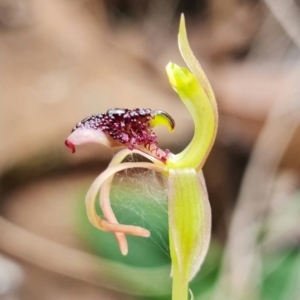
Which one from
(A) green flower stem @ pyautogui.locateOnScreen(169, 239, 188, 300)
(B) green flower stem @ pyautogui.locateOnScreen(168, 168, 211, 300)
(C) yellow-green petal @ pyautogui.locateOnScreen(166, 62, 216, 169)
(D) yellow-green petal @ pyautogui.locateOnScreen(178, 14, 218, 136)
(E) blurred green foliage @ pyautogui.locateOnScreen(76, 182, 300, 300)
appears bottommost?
(E) blurred green foliage @ pyautogui.locateOnScreen(76, 182, 300, 300)

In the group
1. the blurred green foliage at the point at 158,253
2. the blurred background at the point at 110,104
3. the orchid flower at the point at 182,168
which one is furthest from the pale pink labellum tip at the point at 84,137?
the blurred background at the point at 110,104

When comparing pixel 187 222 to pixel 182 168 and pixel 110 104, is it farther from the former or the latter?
pixel 110 104

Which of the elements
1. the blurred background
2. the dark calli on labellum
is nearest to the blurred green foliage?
the blurred background

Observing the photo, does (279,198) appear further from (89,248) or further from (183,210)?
(183,210)

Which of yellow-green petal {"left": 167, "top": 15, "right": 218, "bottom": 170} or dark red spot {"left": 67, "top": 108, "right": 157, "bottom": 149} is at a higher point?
yellow-green petal {"left": 167, "top": 15, "right": 218, "bottom": 170}

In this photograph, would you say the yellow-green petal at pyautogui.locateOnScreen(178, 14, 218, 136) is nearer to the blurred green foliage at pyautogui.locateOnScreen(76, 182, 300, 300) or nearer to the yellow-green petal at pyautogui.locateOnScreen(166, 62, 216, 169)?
the yellow-green petal at pyautogui.locateOnScreen(166, 62, 216, 169)

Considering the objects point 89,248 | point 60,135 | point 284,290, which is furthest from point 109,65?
point 284,290
